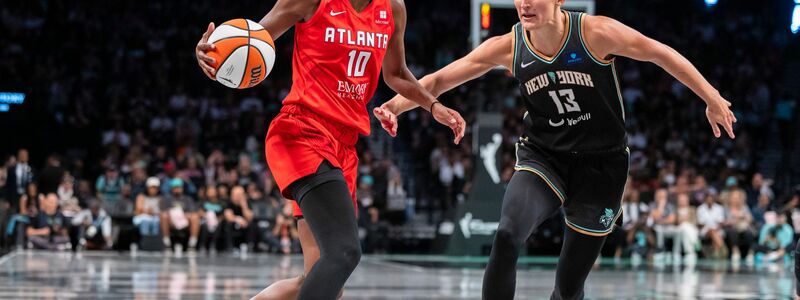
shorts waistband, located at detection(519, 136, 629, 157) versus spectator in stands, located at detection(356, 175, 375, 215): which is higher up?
shorts waistband, located at detection(519, 136, 629, 157)

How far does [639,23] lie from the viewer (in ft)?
91.8

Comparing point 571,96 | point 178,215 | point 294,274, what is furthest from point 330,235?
point 178,215

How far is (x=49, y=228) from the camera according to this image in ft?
58.6

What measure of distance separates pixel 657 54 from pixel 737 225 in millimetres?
14649

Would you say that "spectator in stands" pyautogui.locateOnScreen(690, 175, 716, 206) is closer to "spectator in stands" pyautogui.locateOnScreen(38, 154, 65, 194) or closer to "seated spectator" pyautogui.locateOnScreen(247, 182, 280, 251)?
"seated spectator" pyautogui.locateOnScreen(247, 182, 280, 251)

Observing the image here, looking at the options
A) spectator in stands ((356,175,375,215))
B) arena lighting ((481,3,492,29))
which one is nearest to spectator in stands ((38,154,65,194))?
spectator in stands ((356,175,375,215))

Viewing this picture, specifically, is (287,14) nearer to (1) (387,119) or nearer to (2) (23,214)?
(1) (387,119)

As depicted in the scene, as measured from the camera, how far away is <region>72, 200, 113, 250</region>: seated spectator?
59.4 feet

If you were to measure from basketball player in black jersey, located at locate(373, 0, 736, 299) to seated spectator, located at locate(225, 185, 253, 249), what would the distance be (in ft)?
42.1

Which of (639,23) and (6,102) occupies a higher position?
(639,23)

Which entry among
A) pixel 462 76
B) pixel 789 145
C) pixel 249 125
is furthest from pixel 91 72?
pixel 462 76

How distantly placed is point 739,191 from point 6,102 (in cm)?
1411

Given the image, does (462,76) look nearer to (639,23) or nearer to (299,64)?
(299,64)

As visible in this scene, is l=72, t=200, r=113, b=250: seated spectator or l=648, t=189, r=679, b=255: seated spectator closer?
l=72, t=200, r=113, b=250: seated spectator
